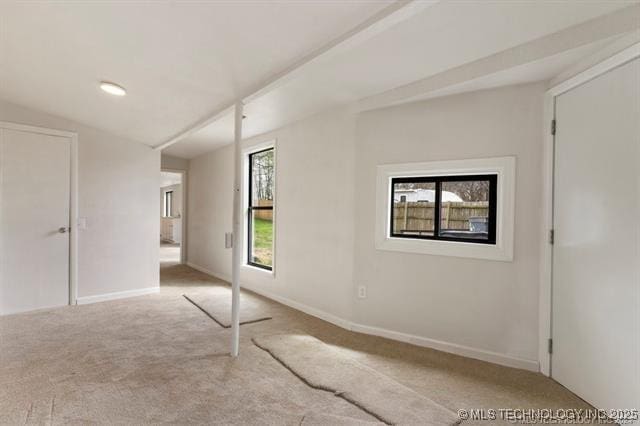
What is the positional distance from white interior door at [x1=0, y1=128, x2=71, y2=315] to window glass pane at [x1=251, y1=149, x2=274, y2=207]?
2220mm

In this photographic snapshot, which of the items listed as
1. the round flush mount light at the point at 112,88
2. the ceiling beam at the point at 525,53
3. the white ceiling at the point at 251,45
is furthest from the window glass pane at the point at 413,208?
the round flush mount light at the point at 112,88

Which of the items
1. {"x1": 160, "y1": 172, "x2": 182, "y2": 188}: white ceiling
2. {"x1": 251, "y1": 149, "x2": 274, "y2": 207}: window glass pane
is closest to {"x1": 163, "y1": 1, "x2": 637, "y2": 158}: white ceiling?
{"x1": 251, "y1": 149, "x2": 274, "y2": 207}: window glass pane

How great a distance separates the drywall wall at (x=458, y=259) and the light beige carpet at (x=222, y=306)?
3.78ft

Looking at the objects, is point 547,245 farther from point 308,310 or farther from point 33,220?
point 33,220

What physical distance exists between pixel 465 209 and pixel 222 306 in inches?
112

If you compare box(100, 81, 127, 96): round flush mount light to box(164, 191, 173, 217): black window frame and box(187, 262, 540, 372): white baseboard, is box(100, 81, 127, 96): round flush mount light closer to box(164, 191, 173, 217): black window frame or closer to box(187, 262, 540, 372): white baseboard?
box(187, 262, 540, 372): white baseboard

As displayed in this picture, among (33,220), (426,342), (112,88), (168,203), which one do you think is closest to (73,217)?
(33,220)

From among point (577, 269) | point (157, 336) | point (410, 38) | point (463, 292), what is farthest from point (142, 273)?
point (577, 269)

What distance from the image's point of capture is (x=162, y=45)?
1985mm

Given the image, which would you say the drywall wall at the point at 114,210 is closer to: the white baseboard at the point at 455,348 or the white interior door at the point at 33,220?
the white interior door at the point at 33,220

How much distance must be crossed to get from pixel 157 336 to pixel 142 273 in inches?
68.7

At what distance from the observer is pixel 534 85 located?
2.35 m

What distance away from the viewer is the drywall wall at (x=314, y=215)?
3.24 m

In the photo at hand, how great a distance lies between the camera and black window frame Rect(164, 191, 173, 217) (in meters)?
12.2
